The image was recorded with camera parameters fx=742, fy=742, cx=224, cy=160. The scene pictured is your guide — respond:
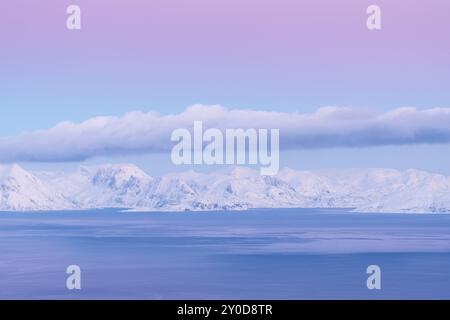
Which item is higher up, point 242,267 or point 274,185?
point 274,185

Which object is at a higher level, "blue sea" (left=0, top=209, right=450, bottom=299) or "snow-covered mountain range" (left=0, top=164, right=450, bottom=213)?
"snow-covered mountain range" (left=0, top=164, right=450, bottom=213)

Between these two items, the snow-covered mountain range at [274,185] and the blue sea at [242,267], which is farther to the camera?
the snow-covered mountain range at [274,185]

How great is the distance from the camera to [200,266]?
19.7 meters

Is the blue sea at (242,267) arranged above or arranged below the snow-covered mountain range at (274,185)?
below

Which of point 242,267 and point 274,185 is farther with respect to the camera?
point 274,185

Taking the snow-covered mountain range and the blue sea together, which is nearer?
the blue sea

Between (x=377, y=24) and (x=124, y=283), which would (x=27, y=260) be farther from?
(x=377, y=24)
